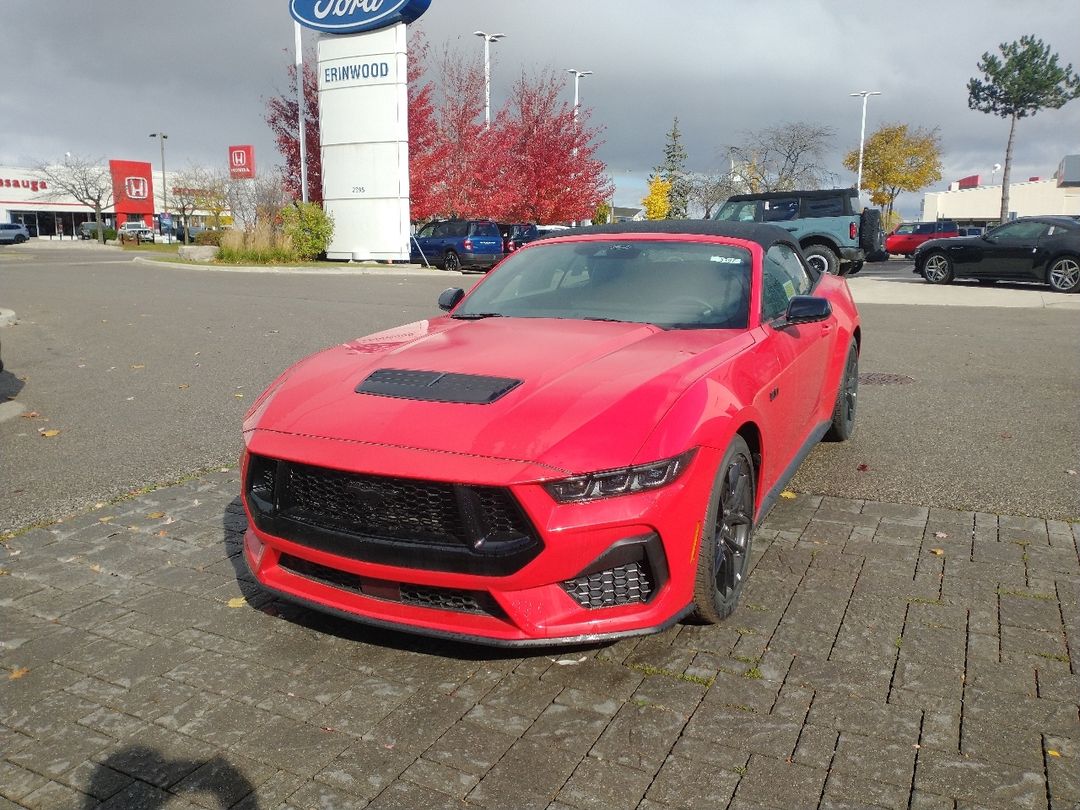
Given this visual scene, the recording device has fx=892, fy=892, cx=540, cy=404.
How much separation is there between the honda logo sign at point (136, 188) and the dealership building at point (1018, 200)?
7010 cm

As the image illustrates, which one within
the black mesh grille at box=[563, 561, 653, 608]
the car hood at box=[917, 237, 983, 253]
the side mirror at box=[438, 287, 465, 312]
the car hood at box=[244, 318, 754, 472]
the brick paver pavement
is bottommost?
the brick paver pavement

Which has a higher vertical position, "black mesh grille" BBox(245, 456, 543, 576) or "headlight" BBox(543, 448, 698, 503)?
"headlight" BBox(543, 448, 698, 503)

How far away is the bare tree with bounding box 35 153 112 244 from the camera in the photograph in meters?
76.1

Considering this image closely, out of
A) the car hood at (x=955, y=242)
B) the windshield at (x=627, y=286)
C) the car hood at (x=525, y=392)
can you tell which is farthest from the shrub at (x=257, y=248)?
the car hood at (x=525, y=392)

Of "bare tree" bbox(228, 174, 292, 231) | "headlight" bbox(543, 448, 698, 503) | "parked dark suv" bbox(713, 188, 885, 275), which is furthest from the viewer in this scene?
"bare tree" bbox(228, 174, 292, 231)

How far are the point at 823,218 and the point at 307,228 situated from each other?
57.7 ft

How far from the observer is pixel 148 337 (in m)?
11.4

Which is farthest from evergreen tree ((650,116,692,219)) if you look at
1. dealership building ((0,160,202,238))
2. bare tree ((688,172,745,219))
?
dealership building ((0,160,202,238))

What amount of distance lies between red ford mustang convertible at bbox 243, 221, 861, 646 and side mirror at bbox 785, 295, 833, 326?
35 centimetres

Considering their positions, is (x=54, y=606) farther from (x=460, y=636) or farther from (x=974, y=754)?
(x=974, y=754)

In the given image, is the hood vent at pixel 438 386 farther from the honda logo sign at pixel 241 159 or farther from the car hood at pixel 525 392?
the honda logo sign at pixel 241 159

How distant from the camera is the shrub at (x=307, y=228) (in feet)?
97.7

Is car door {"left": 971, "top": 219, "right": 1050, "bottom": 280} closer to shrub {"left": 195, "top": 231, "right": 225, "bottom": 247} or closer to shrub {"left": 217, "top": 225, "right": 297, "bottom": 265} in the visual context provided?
shrub {"left": 217, "top": 225, "right": 297, "bottom": 265}

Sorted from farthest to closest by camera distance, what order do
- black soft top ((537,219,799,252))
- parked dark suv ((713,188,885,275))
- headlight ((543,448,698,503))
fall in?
parked dark suv ((713,188,885,275)) < black soft top ((537,219,799,252)) < headlight ((543,448,698,503))
